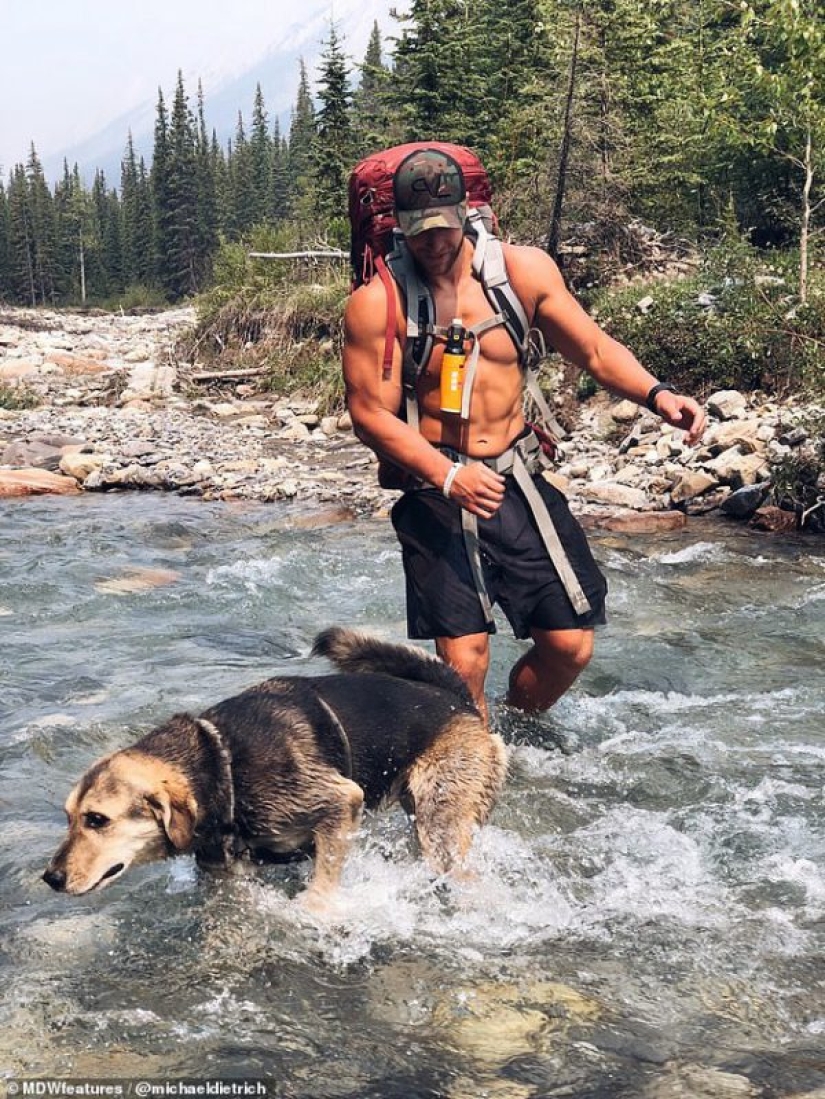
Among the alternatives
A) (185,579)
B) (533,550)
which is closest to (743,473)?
(185,579)

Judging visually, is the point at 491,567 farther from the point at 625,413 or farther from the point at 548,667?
the point at 625,413

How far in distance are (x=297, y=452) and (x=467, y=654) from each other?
42.0 feet

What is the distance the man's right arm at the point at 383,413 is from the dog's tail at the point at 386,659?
0.72 m

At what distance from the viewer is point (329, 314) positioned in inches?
889

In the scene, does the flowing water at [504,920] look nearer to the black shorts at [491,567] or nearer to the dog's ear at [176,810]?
the dog's ear at [176,810]

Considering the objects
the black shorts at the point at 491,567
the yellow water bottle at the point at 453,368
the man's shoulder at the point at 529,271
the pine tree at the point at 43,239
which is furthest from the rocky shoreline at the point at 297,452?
the pine tree at the point at 43,239

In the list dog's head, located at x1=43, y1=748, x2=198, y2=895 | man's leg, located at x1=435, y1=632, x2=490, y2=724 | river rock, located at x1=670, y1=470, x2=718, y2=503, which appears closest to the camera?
dog's head, located at x1=43, y1=748, x2=198, y2=895

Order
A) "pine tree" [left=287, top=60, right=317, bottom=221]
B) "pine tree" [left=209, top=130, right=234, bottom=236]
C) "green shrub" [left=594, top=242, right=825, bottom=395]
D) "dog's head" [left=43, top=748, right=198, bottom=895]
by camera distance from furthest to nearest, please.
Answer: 1. "pine tree" [left=209, top=130, right=234, bottom=236]
2. "pine tree" [left=287, top=60, right=317, bottom=221]
3. "green shrub" [left=594, top=242, right=825, bottom=395]
4. "dog's head" [left=43, top=748, right=198, bottom=895]

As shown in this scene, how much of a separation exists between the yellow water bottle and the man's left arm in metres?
0.42

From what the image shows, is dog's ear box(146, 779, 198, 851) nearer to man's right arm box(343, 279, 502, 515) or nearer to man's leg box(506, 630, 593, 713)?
→ man's right arm box(343, 279, 502, 515)

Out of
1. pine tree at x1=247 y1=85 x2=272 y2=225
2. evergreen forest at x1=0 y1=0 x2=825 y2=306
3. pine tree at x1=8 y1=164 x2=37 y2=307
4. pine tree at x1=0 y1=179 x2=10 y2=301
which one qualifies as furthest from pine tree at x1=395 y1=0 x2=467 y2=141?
pine tree at x1=0 y1=179 x2=10 y2=301

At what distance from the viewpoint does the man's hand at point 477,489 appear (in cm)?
483

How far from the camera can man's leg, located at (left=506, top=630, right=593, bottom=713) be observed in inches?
221

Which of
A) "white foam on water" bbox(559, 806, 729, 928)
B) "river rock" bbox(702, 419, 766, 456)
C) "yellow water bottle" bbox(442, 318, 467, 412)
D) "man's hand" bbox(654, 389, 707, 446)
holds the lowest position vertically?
"white foam on water" bbox(559, 806, 729, 928)
